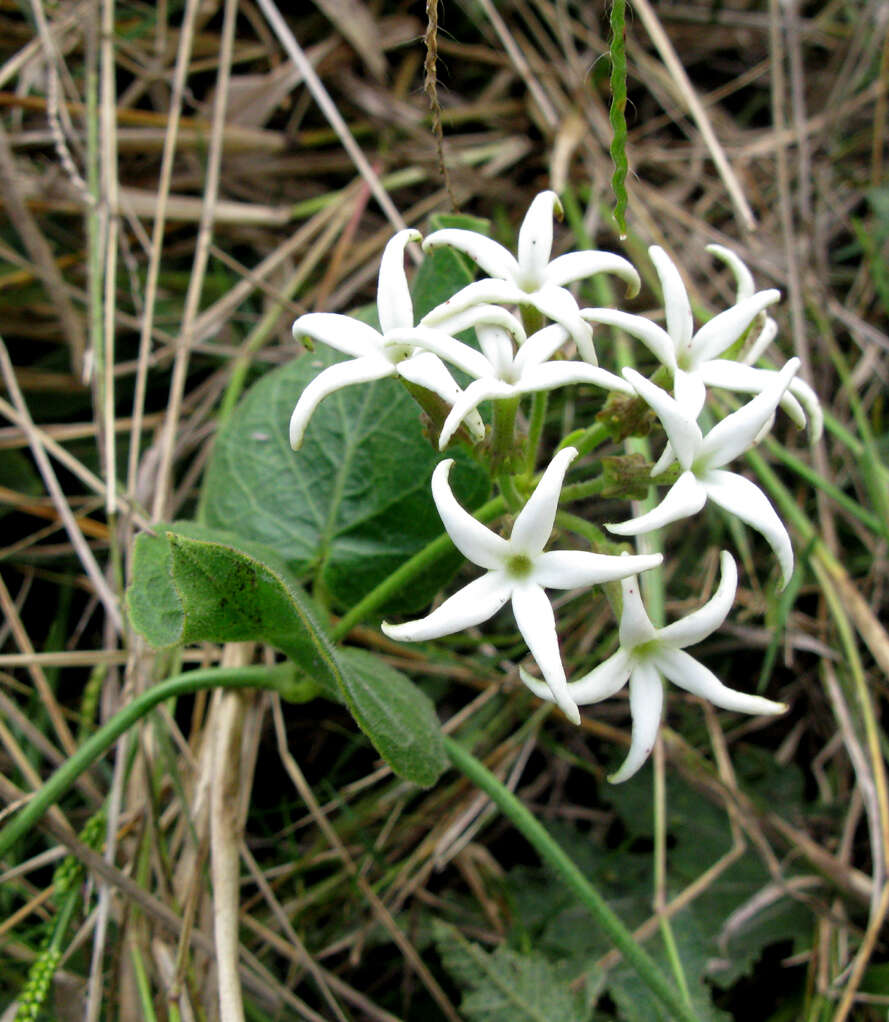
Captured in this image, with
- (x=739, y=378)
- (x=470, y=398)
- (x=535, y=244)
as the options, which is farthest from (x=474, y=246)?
(x=739, y=378)

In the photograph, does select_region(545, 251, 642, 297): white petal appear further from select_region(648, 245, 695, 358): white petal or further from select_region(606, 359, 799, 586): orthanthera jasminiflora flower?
select_region(606, 359, 799, 586): orthanthera jasminiflora flower

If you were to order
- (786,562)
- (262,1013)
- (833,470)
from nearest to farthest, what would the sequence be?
(786,562) → (262,1013) → (833,470)

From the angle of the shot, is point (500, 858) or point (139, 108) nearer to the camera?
point (500, 858)

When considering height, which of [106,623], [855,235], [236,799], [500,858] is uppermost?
[855,235]

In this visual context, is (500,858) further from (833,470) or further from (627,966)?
(833,470)

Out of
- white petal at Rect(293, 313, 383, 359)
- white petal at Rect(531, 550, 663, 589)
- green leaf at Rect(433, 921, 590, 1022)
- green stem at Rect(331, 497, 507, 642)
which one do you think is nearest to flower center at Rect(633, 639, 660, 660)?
white petal at Rect(531, 550, 663, 589)

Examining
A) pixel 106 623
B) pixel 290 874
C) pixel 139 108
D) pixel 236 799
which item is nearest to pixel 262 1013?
pixel 290 874

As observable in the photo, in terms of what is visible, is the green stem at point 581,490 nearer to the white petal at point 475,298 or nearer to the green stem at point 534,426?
the green stem at point 534,426
